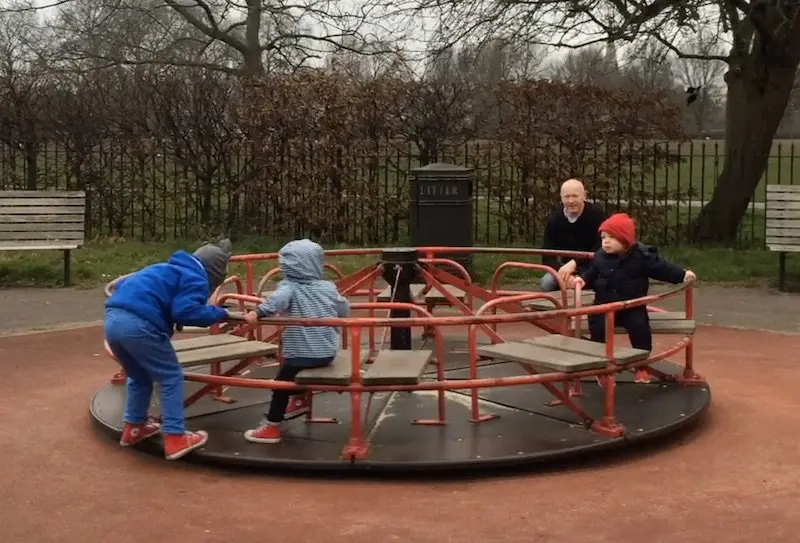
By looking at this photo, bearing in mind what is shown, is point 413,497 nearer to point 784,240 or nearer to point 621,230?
point 621,230

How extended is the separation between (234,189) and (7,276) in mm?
3711

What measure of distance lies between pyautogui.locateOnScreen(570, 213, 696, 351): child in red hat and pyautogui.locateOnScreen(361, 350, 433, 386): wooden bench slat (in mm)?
1274

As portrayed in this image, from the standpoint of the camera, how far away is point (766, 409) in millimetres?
6500

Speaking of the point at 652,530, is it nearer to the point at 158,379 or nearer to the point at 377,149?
the point at 158,379

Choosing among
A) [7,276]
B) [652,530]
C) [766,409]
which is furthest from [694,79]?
[652,530]

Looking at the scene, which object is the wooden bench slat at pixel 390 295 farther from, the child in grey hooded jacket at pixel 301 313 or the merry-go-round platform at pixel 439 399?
the child in grey hooded jacket at pixel 301 313

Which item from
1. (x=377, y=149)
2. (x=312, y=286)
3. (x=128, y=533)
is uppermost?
(x=377, y=149)

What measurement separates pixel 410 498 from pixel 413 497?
21 millimetres

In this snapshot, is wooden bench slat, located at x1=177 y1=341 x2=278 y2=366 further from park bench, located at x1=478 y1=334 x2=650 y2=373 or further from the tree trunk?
the tree trunk

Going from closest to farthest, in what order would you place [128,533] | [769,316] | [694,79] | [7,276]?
[128,533], [769,316], [7,276], [694,79]

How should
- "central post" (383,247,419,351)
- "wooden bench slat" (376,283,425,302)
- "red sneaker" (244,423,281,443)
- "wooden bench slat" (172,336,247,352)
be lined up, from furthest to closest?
"wooden bench slat" (376,283,425,302)
"central post" (383,247,419,351)
"wooden bench slat" (172,336,247,352)
"red sneaker" (244,423,281,443)

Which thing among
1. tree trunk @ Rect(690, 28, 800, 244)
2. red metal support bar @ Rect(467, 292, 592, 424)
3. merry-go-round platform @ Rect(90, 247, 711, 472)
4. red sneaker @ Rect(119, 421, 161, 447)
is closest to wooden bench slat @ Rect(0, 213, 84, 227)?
merry-go-round platform @ Rect(90, 247, 711, 472)

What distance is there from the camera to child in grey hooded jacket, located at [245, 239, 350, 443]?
5441 millimetres

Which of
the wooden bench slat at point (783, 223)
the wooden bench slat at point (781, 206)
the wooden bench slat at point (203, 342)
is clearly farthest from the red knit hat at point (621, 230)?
the wooden bench slat at point (781, 206)
